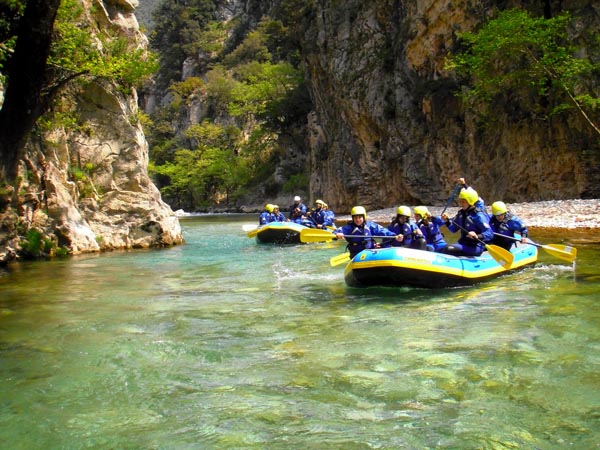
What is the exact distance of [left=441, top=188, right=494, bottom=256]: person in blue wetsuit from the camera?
27.7 ft

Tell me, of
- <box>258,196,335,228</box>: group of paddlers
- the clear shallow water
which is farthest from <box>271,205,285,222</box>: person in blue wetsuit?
the clear shallow water

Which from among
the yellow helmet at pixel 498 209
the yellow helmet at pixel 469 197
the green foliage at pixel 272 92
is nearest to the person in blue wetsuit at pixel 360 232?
the yellow helmet at pixel 469 197

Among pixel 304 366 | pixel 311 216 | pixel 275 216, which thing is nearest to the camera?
pixel 304 366

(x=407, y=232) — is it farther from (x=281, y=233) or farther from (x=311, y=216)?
(x=311, y=216)

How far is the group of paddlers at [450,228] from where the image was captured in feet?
27.9

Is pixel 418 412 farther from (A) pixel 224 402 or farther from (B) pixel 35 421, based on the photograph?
(B) pixel 35 421

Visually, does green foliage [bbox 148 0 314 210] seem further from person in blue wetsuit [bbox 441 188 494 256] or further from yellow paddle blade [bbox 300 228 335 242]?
person in blue wetsuit [bbox 441 188 494 256]

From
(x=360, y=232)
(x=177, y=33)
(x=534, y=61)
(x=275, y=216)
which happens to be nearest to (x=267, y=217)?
(x=275, y=216)

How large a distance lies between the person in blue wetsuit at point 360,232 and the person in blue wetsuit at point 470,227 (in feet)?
3.28

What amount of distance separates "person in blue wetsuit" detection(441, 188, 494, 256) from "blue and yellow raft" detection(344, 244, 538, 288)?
49 cm

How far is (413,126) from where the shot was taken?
2798 centimetres

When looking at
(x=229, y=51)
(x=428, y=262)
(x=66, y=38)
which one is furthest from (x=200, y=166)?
(x=428, y=262)

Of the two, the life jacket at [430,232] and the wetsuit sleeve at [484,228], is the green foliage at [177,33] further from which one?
the wetsuit sleeve at [484,228]

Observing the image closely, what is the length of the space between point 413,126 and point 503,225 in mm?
19840
